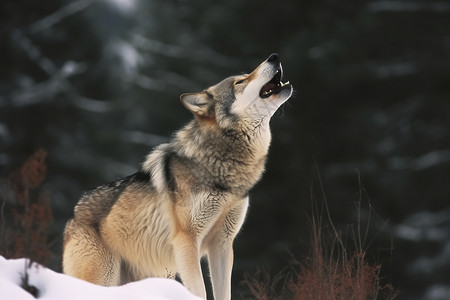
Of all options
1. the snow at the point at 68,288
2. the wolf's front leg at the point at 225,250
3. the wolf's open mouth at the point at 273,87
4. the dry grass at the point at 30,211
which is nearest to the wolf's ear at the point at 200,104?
the wolf's open mouth at the point at 273,87

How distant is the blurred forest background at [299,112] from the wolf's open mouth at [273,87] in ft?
19.5

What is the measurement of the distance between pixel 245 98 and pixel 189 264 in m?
1.39

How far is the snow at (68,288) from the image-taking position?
11.4ft

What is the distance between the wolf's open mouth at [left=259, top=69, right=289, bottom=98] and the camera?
565 cm

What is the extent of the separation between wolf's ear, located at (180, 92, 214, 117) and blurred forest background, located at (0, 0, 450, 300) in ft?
19.8

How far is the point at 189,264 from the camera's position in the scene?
5.35 meters

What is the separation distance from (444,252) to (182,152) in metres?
8.84

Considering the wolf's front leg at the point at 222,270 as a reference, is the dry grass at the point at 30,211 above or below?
above

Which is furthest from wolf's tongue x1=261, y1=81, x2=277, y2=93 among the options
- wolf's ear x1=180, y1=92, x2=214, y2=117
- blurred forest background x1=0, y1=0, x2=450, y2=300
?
blurred forest background x1=0, y1=0, x2=450, y2=300

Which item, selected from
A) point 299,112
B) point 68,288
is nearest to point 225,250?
point 68,288

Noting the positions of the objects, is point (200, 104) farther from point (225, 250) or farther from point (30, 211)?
point (30, 211)

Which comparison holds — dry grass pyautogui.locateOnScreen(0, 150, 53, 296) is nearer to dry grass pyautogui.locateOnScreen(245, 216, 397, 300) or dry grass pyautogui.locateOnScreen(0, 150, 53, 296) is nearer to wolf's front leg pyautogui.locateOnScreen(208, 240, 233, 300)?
wolf's front leg pyautogui.locateOnScreen(208, 240, 233, 300)

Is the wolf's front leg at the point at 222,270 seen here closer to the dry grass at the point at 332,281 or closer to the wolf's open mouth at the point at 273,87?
the dry grass at the point at 332,281

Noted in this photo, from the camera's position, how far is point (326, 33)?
13.6m
